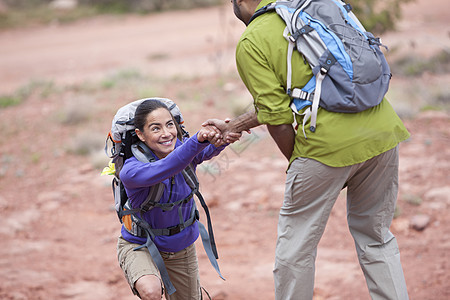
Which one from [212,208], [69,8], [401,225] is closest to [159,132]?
[401,225]

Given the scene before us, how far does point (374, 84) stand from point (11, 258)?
4.03 metres

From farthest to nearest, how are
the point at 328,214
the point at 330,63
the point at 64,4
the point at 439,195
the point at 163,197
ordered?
the point at 64,4 < the point at 439,195 < the point at 163,197 < the point at 328,214 < the point at 330,63

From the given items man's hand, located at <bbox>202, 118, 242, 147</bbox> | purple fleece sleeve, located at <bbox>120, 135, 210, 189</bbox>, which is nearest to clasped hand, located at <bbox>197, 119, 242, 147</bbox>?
man's hand, located at <bbox>202, 118, 242, 147</bbox>

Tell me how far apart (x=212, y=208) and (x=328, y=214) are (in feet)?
10.8

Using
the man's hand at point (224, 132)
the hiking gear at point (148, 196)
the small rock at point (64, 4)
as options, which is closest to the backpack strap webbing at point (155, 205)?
the hiking gear at point (148, 196)

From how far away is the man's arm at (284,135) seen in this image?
262 cm

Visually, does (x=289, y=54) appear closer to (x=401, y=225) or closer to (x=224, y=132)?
(x=224, y=132)

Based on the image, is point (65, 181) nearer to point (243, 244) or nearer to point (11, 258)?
point (11, 258)

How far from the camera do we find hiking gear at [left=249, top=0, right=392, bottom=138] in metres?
2.48

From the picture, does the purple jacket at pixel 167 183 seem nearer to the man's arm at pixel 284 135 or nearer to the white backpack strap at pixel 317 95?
the man's arm at pixel 284 135

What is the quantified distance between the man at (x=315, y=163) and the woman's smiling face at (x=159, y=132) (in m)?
0.24

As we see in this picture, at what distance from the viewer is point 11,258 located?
5191mm

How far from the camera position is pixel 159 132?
2822 mm

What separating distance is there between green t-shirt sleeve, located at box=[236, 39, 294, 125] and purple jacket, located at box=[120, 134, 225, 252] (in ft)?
1.16
